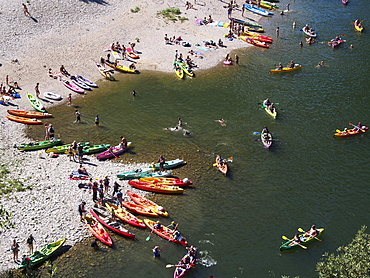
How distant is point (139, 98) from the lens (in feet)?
206

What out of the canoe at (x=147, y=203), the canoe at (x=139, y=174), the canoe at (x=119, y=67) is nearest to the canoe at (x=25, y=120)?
the canoe at (x=139, y=174)

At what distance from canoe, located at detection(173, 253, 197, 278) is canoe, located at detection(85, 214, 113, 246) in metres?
6.61

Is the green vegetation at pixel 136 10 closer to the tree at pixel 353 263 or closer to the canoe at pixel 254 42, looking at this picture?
the canoe at pixel 254 42

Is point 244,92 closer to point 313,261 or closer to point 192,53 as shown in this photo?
point 192,53

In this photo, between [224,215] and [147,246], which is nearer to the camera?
[147,246]

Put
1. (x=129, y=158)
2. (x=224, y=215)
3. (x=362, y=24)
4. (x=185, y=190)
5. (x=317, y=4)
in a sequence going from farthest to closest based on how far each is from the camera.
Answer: (x=317, y=4)
(x=362, y=24)
(x=129, y=158)
(x=185, y=190)
(x=224, y=215)

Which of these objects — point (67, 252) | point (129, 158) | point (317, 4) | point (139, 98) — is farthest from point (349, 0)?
point (67, 252)

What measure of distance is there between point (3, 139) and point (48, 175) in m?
10.8

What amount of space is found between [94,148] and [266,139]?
21.4 metres

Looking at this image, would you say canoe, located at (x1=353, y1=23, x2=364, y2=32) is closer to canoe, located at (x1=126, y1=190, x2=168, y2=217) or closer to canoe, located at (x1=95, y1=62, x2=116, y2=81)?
canoe, located at (x1=95, y1=62, x2=116, y2=81)

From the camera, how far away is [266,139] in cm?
5284

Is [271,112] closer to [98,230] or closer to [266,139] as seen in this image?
[266,139]

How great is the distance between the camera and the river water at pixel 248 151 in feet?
122

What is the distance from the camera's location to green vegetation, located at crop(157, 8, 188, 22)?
86.1 meters
